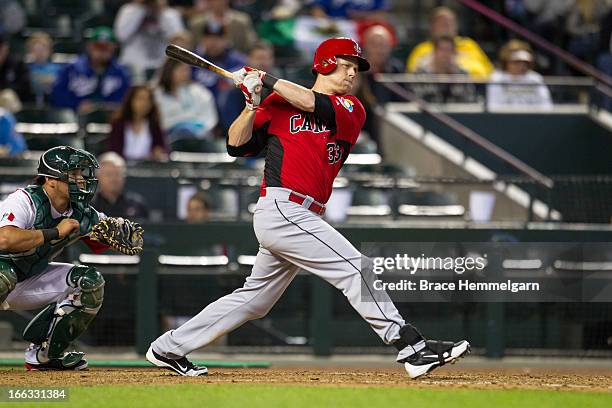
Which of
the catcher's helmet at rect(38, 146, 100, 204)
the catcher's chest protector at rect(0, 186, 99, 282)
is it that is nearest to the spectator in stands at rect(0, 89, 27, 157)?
the catcher's chest protector at rect(0, 186, 99, 282)

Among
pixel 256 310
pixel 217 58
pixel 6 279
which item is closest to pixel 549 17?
pixel 217 58

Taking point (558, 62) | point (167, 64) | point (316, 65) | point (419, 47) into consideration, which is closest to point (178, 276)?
point (167, 64)

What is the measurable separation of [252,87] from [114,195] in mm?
3970

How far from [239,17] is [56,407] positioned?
8.44 metres

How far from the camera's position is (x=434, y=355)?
743 centimetres

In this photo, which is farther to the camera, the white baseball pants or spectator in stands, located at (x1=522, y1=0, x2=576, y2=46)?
spectator in stands, located at (x1=522, y1=0, x2=576, y2=46)

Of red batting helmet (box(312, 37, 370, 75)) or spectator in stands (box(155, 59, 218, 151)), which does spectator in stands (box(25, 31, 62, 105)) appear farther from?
red batting helmet (box(312, 37, 370, 75))

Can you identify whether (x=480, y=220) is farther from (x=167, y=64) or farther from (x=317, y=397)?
(x=317, y=397)

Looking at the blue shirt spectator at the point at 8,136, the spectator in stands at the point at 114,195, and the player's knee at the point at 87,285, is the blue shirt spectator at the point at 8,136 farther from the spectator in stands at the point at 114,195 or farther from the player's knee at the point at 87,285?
the player's knee at the point at 87,285

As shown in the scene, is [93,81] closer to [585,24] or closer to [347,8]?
[347,8]

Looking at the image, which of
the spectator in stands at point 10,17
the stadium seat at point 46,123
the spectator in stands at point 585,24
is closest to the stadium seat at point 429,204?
the stadium seat at point 46,123

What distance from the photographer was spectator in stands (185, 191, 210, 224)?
11.0 meters

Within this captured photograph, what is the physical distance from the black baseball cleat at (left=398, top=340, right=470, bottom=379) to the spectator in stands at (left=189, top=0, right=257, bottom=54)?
7.34 m

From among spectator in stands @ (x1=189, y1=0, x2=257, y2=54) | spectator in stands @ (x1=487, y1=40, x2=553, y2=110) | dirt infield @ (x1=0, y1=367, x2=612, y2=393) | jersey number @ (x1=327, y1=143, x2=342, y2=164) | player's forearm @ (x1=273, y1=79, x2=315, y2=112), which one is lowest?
dirt infield @ (x1=0, y1=367, x2=612, y2=393)
